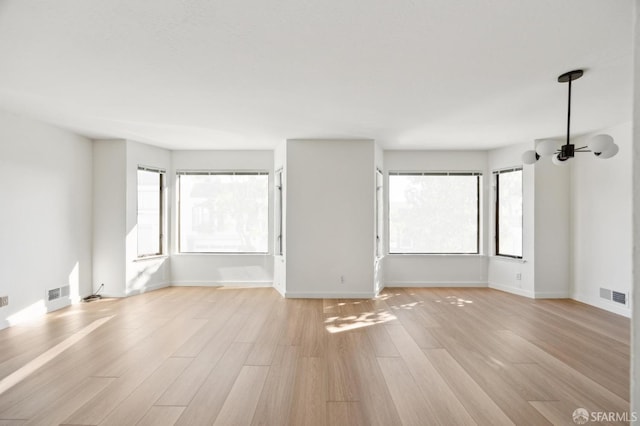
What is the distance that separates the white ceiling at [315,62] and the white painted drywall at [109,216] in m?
0.93

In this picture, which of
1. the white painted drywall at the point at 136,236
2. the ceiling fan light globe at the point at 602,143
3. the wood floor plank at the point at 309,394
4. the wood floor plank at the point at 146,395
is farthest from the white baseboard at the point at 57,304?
the ceiling fan light globe at the point at 602,143

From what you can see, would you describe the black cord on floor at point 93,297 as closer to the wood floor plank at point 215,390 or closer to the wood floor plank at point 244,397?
the wood floor plank at point 215,390

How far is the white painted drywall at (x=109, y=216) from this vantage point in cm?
562

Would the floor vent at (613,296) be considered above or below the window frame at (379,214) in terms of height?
below

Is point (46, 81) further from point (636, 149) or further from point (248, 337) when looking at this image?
point (636, 149)

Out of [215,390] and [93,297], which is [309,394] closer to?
[215,390]

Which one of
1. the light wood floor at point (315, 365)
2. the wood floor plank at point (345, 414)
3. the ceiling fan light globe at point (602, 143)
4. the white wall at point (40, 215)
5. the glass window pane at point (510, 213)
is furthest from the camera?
the glass window pane at point (510, 213)

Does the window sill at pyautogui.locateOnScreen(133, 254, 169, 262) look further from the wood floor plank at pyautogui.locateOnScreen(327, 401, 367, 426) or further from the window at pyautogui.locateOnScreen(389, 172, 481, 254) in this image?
the wood floor plank at pyautogui.locateOnScreen(327, 401, 367, 426)

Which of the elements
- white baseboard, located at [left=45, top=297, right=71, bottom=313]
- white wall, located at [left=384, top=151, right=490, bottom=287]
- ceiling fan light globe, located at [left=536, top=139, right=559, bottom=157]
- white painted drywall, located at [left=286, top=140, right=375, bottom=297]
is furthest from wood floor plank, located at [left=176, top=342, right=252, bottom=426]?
white wall, located at [left=384, top=151, right=490, bottom=287]

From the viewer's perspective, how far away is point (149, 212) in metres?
6.23

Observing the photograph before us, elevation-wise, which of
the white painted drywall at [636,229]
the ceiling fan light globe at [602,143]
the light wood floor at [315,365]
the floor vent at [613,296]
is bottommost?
the light wood floor at [315,365]

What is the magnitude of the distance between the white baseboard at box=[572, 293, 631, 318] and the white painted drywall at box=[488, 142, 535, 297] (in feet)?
2.14

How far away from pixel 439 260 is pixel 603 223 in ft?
8.24

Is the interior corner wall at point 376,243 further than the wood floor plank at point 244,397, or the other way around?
the interior corner wall at point 376,243
